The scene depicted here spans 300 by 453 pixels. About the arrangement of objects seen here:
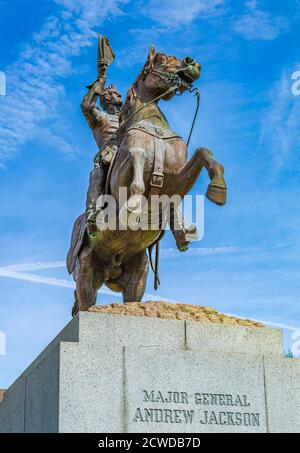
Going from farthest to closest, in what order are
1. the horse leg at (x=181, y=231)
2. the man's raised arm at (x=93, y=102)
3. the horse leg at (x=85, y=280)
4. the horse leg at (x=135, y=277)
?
the man's raised arm at (x=93, y=102) → the horse leg at (x=135, y=277) → the horse leg at (x=85, y=280) → the horse leg at (x=181, y=231)

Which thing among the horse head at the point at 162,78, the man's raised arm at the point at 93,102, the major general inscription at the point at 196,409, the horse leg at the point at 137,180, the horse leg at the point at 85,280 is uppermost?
the man's raised arm at the point at 93,102

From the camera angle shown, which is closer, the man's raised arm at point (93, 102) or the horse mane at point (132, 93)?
the horse mane at point (132, 93)

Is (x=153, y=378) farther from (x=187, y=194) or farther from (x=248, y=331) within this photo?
(x=187, y=194)

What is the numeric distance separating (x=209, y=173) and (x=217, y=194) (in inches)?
23.4

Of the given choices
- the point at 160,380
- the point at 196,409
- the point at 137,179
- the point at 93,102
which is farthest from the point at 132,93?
Result: the point at 196,409

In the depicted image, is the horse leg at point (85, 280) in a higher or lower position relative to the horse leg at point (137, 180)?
lower

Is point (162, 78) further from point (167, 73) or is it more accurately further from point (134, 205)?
point (134, 205)

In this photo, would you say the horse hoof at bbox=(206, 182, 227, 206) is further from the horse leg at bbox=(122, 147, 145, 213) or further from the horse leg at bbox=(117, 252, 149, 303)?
the horse leg at bbox=(117, 252, 149, 303)

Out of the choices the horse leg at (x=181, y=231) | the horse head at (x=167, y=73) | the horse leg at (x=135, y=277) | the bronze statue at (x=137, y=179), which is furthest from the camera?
the horse leg at (x=135, y=277)

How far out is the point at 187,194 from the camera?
14211mm

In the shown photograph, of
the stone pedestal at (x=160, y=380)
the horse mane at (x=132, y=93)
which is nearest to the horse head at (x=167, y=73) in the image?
the horse mane at (x=132, y=93)

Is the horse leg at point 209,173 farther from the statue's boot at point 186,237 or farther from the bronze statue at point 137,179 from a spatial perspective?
the statue's boot at point 186,237

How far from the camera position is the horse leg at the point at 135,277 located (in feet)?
50.5
